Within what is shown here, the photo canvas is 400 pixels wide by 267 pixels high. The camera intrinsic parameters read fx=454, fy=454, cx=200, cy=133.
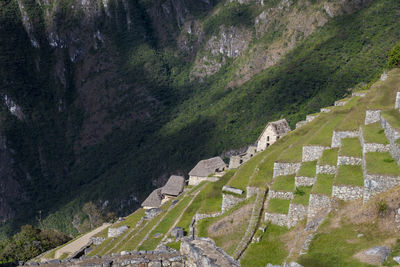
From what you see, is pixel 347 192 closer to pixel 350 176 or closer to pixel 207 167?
pixel 350 176

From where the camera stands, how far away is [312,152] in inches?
1116

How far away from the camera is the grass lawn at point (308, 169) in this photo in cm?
2586

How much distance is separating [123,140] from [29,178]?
46.6m

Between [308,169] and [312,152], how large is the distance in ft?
6.58

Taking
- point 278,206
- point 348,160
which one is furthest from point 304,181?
point 348,160

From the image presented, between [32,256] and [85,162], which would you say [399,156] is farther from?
[85,162]

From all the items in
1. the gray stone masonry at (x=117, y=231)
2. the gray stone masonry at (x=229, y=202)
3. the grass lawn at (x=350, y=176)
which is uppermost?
the grass lawn at (x=350, y=176)

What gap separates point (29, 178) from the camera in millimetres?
194750

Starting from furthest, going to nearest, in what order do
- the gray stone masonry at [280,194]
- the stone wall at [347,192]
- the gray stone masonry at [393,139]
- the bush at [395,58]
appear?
the bush at [395,58] → the gray stone masonry at [280,194] → the gray stone masonry at [393,139] → the stone wall at [347,192]

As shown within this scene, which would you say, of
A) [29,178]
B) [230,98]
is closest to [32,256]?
[230,98]

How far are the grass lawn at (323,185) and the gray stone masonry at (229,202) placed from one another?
755 cm

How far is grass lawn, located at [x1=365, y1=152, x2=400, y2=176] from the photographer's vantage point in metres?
20.3

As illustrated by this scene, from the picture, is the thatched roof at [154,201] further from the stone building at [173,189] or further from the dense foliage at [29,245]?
the dense foliage at [29,245]

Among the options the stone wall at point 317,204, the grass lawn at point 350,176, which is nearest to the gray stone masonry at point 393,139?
the grass lawn at point 350,176
